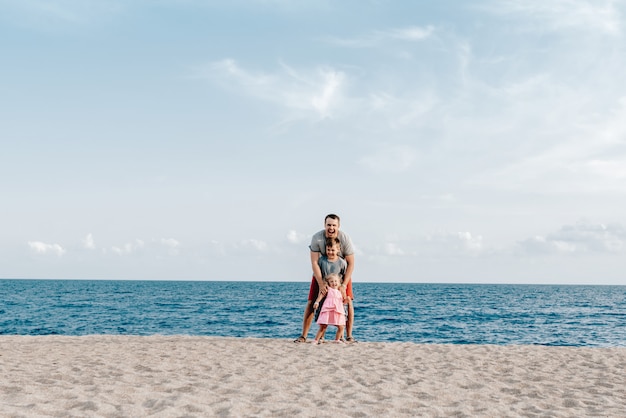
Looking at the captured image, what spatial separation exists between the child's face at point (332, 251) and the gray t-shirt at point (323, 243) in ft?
0.36

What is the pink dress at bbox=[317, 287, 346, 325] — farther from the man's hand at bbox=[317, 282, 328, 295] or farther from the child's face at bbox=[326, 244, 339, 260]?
the child's face at bbox=[326, 244, 339, 260]

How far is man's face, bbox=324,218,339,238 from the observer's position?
384 inches

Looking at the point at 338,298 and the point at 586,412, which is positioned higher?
the point at 338,298

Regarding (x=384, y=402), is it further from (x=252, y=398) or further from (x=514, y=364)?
(x=514, y=364)

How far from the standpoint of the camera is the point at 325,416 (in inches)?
194

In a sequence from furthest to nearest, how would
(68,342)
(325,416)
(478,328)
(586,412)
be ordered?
(478,328) → (68,342) → (586,412) → (325,416)

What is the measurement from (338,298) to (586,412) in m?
5.21

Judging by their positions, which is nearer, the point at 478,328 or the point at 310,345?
the point at 310,345

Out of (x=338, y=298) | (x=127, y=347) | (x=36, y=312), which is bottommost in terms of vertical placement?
(x=36, y=312)

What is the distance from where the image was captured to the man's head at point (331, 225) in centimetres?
974

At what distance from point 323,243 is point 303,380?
12.0 ft

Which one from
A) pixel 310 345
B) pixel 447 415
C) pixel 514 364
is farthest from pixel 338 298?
pixel 447 415

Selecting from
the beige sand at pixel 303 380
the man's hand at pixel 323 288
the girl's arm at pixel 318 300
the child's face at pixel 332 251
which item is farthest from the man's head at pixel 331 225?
the beige sand at pixel 303 380

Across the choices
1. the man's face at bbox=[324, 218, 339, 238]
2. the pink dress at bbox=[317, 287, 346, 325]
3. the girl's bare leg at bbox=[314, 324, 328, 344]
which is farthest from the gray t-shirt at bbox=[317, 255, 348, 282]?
the girl's bare leg at bbox=[314, 324, 328, 344]
